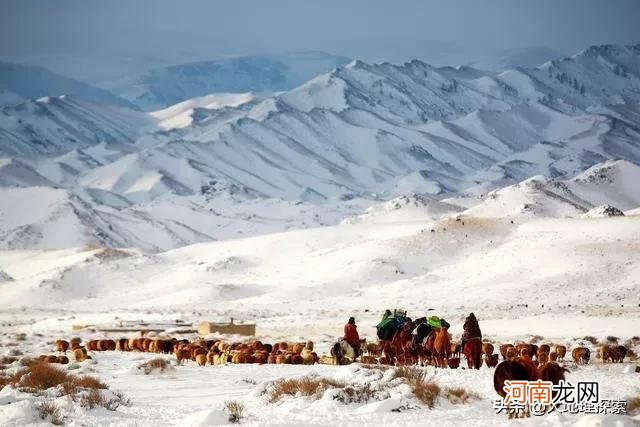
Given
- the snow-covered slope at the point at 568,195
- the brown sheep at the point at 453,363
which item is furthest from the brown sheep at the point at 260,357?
the snow-covered slope at the point at 568,195

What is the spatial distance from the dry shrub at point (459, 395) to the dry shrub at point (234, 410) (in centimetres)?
302

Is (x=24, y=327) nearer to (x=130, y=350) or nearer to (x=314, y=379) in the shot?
(x=130, y=350)

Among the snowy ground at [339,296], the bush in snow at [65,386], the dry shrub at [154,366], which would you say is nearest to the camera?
the snowy ground at [339,296]

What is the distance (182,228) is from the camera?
152 metres

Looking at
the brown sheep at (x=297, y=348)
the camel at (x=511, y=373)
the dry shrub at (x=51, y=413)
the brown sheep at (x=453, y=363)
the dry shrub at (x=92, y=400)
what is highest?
the brown sheep at (x=297, y=348)

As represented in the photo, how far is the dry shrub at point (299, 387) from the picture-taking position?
1639 cm

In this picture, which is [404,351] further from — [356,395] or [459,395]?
[459,395]

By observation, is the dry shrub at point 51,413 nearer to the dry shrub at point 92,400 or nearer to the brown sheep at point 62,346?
the dry shrub at point 92,400

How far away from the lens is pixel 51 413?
1562 cm

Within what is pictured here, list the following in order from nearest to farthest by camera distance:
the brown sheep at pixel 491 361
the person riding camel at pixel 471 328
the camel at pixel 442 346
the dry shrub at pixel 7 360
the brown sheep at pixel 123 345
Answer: the person riding camel at pixel 471 328 < the brown sheep at pixel 491 361 < the camel at pixel 442 346 < the dry shrub at pixel 7 360 < the brown sheep at pixel 123 345

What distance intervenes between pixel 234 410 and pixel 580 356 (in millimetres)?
9378

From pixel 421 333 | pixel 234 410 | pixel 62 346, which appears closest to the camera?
pixel 234 410

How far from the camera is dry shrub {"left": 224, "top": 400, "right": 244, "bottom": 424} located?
14.9m

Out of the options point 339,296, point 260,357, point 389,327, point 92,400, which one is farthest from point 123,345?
point 339,296
